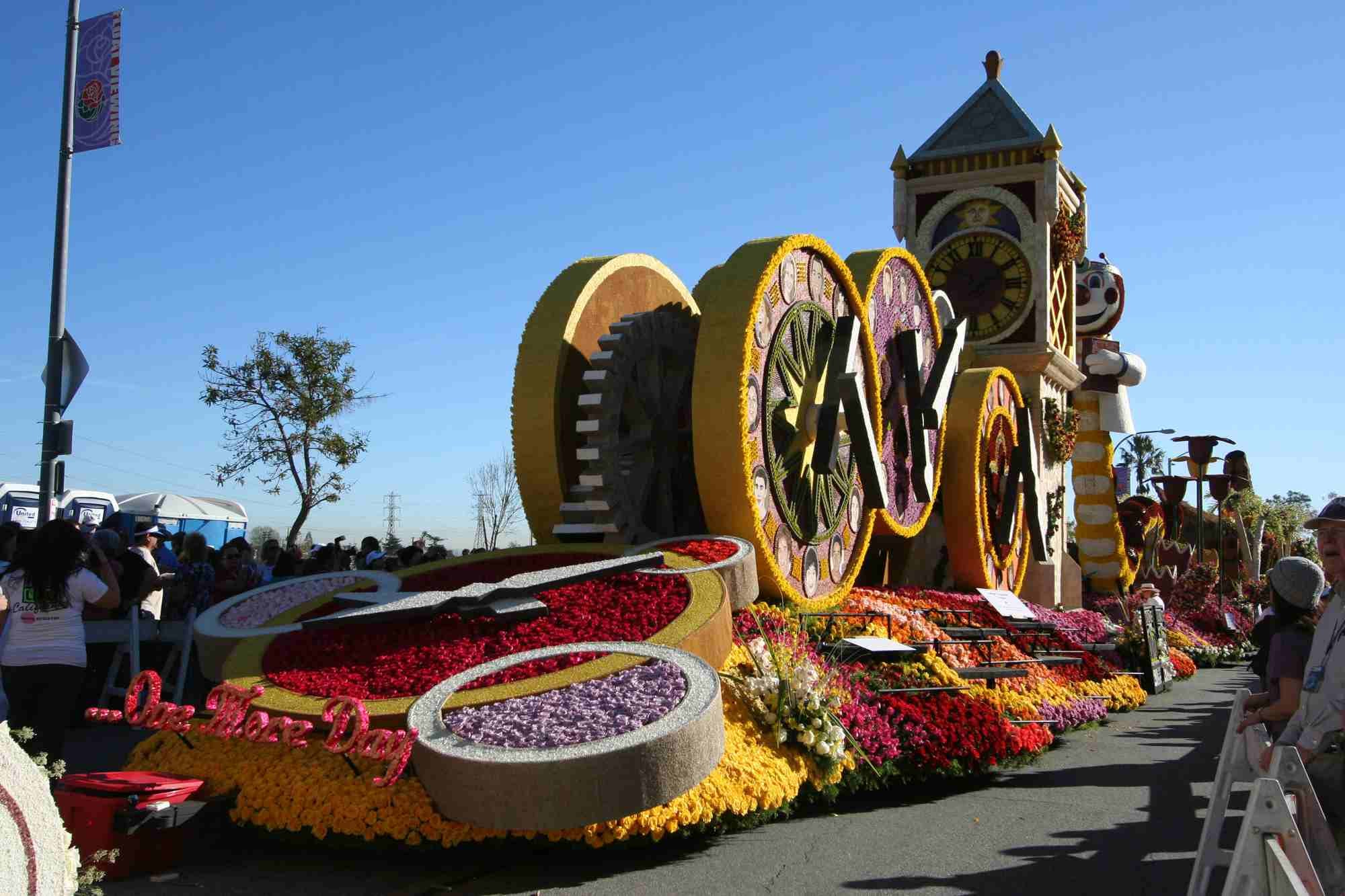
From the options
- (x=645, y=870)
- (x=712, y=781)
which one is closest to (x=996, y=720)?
(x=712, y=781)

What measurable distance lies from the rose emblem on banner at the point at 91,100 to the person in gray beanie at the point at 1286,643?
34.2 feet

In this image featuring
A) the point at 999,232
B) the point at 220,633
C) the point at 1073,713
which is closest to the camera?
the point at 220,633

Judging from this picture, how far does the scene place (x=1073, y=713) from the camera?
12.4 metres

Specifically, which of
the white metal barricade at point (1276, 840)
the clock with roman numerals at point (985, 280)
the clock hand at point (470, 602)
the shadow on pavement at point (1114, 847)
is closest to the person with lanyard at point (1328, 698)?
the white metal barricade at point (1276, 840)

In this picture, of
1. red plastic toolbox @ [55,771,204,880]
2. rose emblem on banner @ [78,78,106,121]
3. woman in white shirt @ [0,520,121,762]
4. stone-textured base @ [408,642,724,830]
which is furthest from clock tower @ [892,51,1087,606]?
red plastic toolbox @ [55,771,204,880]

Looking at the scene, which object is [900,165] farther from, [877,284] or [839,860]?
[839,860]

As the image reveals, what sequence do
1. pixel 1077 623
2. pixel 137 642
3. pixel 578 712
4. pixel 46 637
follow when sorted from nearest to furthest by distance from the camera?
pixel 578 712, pixel 46 637, pixel 137 642, pixel 1077 623

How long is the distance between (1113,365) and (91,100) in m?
21.1

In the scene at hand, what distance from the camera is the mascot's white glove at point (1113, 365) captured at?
25.9 meters

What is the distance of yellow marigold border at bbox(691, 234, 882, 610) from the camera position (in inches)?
419

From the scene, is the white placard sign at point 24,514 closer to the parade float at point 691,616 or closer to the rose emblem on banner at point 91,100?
the parade float at point 691,616

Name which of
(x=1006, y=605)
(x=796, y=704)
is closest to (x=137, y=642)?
(x=796, y=704)

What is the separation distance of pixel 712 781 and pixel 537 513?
4.94 metres

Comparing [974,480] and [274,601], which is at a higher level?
[974,480]
